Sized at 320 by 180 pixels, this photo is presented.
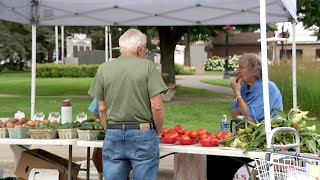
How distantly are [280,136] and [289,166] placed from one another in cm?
120

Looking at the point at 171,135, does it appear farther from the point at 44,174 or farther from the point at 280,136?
the point at 44,174

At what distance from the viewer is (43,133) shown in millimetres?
6000

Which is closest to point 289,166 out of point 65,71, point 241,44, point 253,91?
point 253,91

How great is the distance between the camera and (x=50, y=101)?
20.1 meters

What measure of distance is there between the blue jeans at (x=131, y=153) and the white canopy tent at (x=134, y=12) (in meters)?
2.99

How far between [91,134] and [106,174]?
74cm

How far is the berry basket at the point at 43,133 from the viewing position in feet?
19.7

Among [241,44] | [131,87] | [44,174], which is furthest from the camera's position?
[241,44]

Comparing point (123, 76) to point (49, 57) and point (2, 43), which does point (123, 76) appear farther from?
point (49, 57)

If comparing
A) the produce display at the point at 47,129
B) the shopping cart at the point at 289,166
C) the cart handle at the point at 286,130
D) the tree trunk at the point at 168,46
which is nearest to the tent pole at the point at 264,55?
the cart handle at the point at 286,130

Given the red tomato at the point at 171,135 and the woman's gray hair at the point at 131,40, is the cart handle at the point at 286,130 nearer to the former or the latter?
the red tomato at the point at 171,135

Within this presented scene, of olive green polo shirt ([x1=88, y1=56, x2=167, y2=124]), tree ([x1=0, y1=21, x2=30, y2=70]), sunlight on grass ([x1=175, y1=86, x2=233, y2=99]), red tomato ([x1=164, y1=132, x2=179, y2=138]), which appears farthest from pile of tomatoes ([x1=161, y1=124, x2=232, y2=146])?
tree ([x1=0, y1=21, x2=30, y2=70])

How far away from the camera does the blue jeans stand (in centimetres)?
497

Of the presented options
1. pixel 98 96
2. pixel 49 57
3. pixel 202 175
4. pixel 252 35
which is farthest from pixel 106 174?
pixel 252 35
